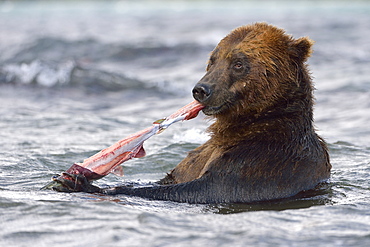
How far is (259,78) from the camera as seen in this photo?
5.58 meters

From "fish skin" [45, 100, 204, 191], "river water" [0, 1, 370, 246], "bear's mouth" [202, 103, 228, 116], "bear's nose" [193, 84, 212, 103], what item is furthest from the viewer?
"bear's mouth" [202, 103, 228, 116]

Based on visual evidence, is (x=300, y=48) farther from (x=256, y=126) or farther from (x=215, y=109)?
(x=215, y=109)

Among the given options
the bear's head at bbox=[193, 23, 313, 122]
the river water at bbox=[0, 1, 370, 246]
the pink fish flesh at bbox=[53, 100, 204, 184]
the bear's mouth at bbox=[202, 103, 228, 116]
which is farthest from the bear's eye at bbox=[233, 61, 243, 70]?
the river water at bbox=[0, 1, 370, 246]

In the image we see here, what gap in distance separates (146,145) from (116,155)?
3145mm

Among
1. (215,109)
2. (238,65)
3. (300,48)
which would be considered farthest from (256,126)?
(300,48)

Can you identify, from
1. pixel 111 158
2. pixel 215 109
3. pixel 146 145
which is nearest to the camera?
pixel 111 158

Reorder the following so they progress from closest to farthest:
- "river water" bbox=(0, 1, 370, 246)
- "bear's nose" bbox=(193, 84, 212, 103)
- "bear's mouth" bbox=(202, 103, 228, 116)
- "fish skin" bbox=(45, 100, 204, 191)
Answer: "river water" bbox=(0, 1, 370, 246) → "fish skin" bbox=(45, 100, 204, 191) → "bear's nose" bbox=(193, 84, 212, 103) → "bear's mouth" bbox=(202, 103, 228, 116)

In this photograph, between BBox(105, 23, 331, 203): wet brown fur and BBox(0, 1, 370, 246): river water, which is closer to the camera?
BBox(0, 1, 370, 246): river water

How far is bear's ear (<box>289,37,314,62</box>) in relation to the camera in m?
5.62

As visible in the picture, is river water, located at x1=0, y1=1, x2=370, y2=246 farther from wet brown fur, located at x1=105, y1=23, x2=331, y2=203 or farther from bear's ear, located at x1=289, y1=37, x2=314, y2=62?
bear's ear, located at x1=289, y1=37, x2=314, y2=62

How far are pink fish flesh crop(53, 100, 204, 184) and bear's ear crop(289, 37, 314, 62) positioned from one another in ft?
3.10

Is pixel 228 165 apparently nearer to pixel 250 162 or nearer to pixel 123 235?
pixel 250 162

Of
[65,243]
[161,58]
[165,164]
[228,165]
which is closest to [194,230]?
[65,243]

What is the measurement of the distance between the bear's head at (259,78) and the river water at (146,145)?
1.56 feet
